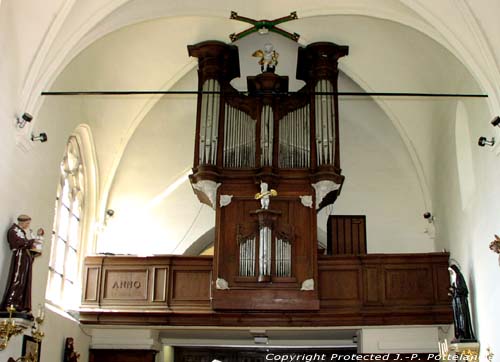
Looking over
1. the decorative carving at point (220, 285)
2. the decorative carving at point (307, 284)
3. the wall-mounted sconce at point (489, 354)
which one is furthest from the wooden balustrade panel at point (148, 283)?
the wall-mounted sconce at point (489, 354)

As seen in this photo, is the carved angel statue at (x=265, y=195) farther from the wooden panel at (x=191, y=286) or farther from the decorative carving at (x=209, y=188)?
the wooden panel at (x=191, y=286)

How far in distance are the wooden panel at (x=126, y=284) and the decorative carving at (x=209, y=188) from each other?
207cm

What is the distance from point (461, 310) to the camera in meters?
12.9

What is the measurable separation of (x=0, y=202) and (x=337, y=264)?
22.5 feet

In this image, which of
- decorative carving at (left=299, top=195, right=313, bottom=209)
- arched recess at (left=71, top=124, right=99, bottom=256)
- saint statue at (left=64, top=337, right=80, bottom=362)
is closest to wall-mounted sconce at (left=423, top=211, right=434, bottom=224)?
decorative carving at (left=299, top=195, right=313, bottom=209)

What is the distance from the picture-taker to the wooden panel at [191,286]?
49.9 feet

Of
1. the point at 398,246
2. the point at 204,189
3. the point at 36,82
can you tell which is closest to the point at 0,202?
the point at 36,82

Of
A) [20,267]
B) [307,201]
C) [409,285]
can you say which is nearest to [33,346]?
[20,267]

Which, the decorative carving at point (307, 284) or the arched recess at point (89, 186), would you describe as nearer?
the decorative carving at point (307, 284)

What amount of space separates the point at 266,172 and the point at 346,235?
2438 mm

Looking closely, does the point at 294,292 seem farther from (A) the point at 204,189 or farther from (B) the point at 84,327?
(B) the point at 84,327

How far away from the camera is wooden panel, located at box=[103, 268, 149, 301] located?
50.7ft

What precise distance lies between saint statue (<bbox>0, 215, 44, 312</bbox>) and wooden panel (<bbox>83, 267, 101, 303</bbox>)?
3959 mm

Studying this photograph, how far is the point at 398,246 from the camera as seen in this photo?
17.5m
